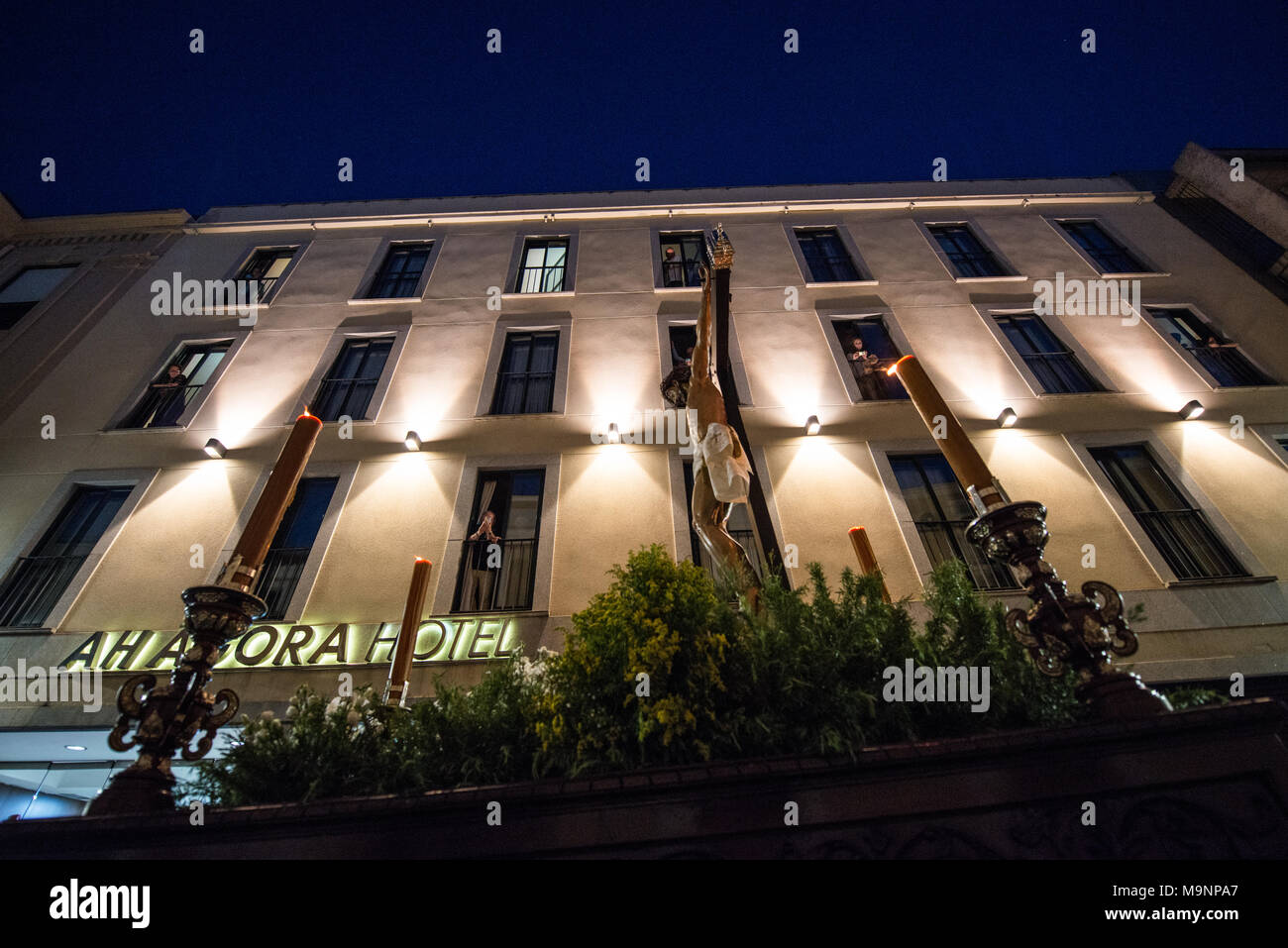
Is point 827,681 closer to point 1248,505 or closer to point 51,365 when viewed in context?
point 1248,505

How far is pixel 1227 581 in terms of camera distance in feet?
21.0

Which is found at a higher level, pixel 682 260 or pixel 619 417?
pixel 682 260

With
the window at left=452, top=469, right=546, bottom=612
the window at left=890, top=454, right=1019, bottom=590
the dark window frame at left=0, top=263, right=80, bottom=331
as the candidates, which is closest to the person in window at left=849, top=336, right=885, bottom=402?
the window at left=890, top=454, right=1019, bottom=590

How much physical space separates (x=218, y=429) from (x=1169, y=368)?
15.2 meters

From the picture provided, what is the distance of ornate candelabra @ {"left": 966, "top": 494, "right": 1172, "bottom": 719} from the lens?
1607mm

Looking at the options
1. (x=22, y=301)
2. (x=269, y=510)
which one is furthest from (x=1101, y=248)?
(x=22, y=301)

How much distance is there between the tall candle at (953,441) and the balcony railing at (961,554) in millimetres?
4963

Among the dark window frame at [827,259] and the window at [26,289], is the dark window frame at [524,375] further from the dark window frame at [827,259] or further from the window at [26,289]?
the window at [26,289]

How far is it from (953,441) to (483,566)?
6020mm

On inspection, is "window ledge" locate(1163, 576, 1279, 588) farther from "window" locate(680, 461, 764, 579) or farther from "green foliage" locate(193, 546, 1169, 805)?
"green foliage" locate(193, 546, 1169, 805)

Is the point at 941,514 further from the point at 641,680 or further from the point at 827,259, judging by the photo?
the point at 641,680

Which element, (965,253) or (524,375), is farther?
(965,253)

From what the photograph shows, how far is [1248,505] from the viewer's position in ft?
23.4
